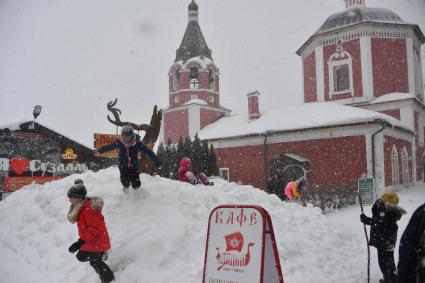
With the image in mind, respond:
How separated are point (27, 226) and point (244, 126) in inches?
809

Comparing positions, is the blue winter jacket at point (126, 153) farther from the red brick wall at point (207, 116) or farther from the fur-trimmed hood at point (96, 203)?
the red brick wall at point (207, 116)

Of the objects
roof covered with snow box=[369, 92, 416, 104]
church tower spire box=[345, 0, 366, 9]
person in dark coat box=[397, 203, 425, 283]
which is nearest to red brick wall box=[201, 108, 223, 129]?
roof covered with snow box=[369, 92, 416, 104]

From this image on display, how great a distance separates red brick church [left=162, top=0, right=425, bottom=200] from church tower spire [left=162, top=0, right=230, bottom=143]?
94cm

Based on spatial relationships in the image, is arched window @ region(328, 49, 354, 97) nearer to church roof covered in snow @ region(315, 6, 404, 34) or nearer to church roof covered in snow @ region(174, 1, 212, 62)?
church roof covered in snow @ region(315, 6, 404, 34)

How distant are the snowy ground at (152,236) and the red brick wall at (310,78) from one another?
67.8ft

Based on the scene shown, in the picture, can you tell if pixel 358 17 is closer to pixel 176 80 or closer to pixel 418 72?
pixel 418 72

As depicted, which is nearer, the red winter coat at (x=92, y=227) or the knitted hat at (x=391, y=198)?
the red winter coat at (x=92, y=227)

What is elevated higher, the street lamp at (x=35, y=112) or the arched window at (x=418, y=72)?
the arched window at (x=418, y=72)

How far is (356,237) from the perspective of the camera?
905cm

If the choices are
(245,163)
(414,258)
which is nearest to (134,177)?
(414,258)

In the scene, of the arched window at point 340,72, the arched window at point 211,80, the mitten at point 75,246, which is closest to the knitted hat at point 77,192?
the mitten at point 75,246

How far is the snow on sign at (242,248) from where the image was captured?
13.0ft

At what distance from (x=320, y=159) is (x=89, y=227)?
62.5 ft

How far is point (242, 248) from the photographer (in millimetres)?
4090
